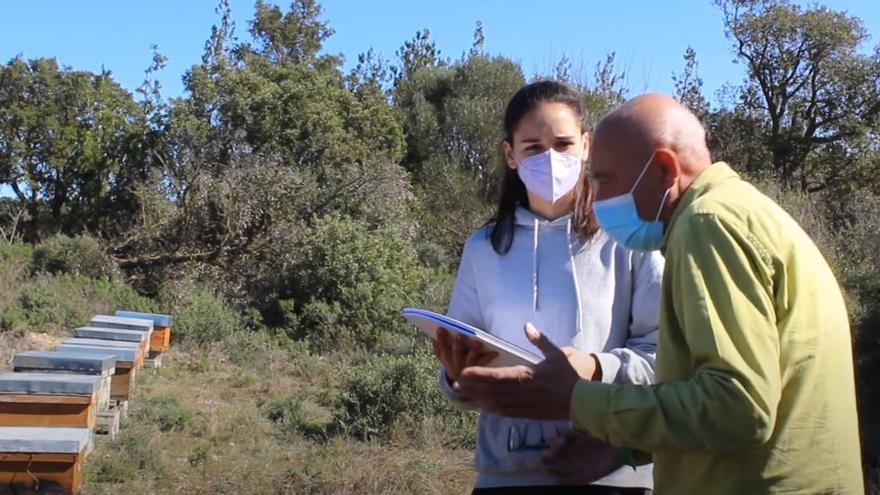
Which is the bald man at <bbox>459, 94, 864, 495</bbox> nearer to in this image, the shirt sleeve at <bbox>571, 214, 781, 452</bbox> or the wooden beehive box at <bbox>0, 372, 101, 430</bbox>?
the shirt sleeve at <bbox>571, 214, 781, 452</bbox>

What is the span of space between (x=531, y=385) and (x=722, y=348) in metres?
0.40

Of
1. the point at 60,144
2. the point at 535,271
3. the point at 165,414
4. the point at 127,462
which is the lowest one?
the point at 127,462

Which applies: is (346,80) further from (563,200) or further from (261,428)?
(563,200)

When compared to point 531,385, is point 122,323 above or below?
below

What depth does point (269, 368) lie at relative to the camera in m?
11.4

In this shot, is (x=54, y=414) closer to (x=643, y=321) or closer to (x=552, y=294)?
(x=552, y=294)

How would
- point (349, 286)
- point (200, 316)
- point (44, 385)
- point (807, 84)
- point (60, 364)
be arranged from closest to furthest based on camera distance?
1. point (44, 385)
2. point (60, 364)
3. point (200, 316)
4. point (349, 286)
5. point (807, 84)

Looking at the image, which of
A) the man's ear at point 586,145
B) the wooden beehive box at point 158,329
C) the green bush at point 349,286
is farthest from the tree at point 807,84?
the man's ear at point 586,145

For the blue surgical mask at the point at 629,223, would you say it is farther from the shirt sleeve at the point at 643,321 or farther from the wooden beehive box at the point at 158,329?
the wooden beehive box at the point at 158,329

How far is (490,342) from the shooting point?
6.02 feet

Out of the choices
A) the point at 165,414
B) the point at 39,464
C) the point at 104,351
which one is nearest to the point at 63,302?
the point at 165,414

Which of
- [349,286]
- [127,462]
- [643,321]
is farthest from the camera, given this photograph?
[349,286]

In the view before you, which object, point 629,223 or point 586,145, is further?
point 586,145

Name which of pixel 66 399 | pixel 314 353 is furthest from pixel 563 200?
pixel 314 353
